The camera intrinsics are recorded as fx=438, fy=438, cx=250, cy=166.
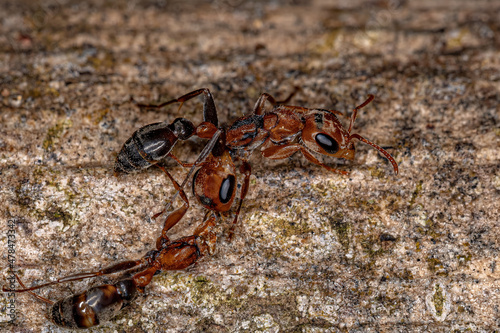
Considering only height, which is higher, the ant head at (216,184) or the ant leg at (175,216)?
the ant head at (216,184)

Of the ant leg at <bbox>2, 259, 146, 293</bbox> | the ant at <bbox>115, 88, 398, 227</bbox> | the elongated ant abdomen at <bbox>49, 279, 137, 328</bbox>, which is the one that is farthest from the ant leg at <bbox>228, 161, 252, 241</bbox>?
the elongated ant abdomen at <bbox>49, 279, 137, 328</bbox>

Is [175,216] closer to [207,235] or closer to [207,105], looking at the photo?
[207,235]

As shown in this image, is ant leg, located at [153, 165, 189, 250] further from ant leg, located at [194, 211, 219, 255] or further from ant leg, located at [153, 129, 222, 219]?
ant leg, located at [194, 211, 219, 255]

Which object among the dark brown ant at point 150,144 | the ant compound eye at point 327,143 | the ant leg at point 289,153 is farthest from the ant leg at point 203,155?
the ant compound eye at point 327,143

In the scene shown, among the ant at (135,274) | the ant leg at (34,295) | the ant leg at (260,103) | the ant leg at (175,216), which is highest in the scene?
the ant leg at (260,103)

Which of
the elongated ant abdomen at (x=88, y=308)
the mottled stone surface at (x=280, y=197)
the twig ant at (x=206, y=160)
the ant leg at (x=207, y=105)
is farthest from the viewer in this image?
the ant leg at (x=207, y=105)

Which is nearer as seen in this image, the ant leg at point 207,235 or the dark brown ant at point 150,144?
the dark brown ant at point 150,144

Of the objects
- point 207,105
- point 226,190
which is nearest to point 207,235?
point 226,190

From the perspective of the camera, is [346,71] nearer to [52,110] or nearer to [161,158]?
[161,158]

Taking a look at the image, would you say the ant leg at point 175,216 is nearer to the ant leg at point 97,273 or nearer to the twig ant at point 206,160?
the twig ant at point 206,160
